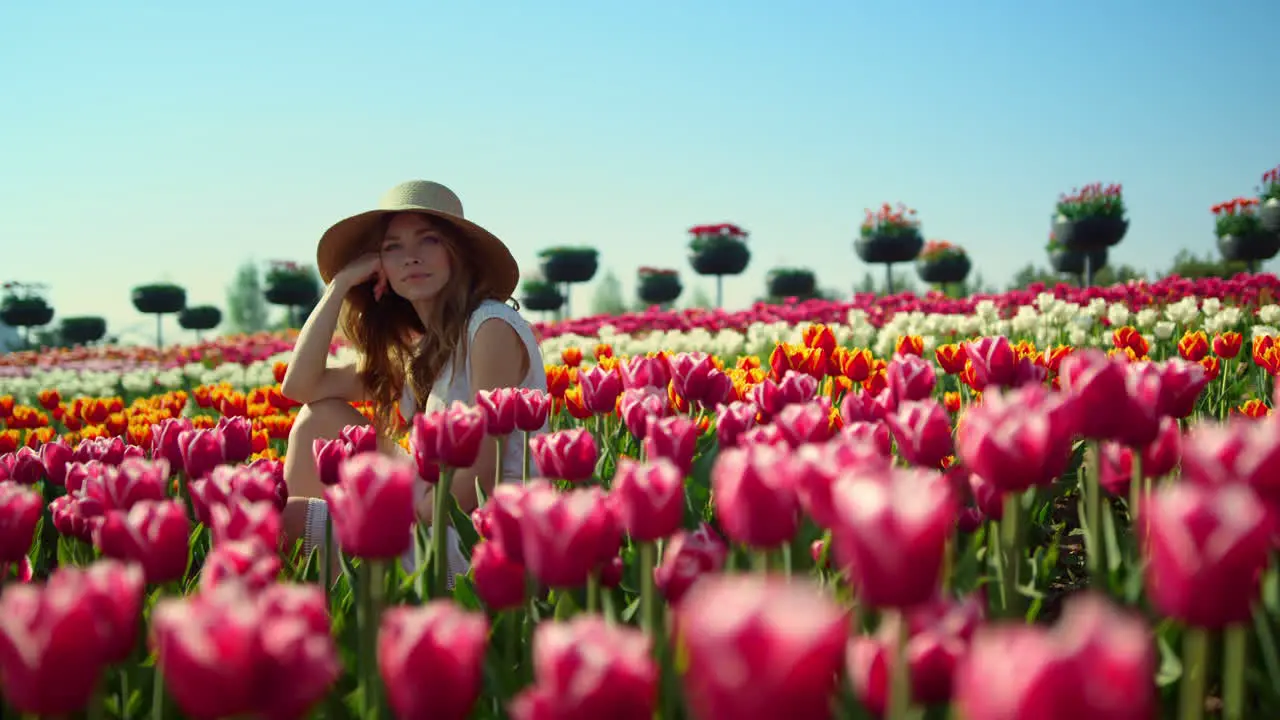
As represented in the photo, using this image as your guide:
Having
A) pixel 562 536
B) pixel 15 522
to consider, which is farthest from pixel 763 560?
pixel 15 522

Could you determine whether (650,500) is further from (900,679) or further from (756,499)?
(900,679)

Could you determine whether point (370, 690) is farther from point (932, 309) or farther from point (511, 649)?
point (932, 309)

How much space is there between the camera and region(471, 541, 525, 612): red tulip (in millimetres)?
1514

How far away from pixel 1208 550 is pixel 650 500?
0.71 m

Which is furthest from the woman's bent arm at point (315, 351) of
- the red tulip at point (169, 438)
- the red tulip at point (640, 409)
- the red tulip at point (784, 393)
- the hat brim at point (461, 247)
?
the red tulip at point (784, 393)

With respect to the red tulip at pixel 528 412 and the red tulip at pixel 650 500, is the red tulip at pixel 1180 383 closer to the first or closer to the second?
the red tulip at pixel 650 500

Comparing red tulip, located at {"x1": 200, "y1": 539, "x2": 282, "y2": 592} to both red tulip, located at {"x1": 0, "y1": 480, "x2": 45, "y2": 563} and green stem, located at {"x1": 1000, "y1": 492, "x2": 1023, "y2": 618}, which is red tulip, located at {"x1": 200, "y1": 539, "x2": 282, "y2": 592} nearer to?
red tulip, located at {"x1": 0, "y1": 480, "x2": 45, "y2": 563}

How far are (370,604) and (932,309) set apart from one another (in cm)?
951

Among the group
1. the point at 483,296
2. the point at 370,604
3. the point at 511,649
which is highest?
the point at 483,296

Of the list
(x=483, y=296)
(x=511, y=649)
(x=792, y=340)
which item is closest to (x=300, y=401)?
(x=483, y=296)

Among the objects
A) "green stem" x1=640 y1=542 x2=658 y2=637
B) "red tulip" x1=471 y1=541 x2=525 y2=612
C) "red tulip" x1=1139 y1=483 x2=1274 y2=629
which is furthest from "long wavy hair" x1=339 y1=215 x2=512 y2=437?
→ "red tulip" x1=1139 y1=483 x2=1274 y2=629

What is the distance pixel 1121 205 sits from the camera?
15547 millimetres

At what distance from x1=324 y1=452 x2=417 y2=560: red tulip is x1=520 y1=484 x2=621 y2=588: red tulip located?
0.71 feet

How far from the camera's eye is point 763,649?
0.70 metres
